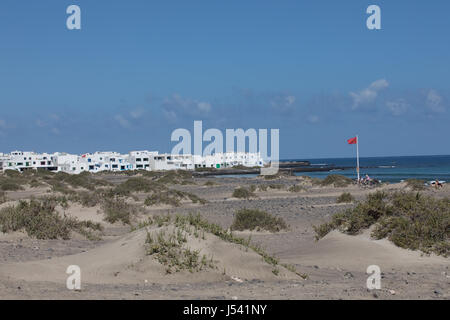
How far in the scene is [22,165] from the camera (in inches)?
4845

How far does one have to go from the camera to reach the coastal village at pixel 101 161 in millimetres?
121812

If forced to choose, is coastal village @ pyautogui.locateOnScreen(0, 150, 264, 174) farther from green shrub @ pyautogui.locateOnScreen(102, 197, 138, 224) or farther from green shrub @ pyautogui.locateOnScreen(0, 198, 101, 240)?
green shrub @ pyautogui.locateOnScreen(0, 198, 101, 240)

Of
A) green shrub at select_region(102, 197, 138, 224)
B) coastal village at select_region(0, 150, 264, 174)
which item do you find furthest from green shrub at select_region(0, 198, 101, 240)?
coastal village at select_region(0, 150, 264, 174)

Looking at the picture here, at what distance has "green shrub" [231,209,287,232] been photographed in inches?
756

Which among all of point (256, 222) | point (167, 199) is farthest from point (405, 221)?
point (167, 199)

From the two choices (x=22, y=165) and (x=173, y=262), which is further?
(x=22, y=165)

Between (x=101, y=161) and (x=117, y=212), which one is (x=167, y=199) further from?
(x=101, y=161)

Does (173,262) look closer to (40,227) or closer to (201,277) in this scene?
(201,277)

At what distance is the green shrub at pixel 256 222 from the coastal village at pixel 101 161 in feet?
328

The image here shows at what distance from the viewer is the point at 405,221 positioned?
1323 cm

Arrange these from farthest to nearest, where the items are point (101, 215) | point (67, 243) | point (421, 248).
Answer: point (101, 215) → point (67, 243) → point (421, 248)
